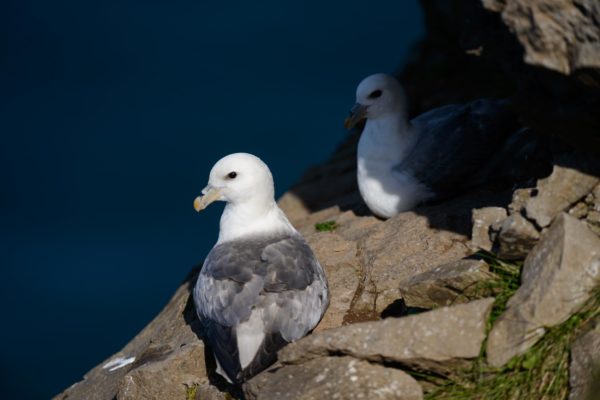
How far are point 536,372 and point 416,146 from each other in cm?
290

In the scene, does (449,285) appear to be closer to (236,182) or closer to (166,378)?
(166,378)

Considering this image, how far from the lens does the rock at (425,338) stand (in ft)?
14.1

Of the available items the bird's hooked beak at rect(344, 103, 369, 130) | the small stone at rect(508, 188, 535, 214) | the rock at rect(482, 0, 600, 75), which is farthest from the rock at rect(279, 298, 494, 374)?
the bird's hooked beak at rect(344, 103, 369, 130)

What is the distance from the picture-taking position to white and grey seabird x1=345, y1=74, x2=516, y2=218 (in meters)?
6.66

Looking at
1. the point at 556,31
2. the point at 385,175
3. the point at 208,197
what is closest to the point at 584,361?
the point at 556,31

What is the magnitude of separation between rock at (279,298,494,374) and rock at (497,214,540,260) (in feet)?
1.01

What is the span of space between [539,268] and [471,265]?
1.38ft

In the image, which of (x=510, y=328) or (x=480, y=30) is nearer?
(x=510, y=328)

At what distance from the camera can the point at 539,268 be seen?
433 cm

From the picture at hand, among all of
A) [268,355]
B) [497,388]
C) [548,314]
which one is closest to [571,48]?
[548,314]

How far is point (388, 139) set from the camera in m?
6.92

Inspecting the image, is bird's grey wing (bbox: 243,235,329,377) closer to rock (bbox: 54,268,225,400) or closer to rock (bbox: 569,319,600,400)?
rock (bbox: 54,268,225,400)

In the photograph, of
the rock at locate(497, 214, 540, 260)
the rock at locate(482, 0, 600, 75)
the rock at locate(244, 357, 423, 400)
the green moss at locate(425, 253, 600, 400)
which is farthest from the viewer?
the rock at locate(497, 214, 540, 260)

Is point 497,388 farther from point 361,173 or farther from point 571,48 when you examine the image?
point 361,173
